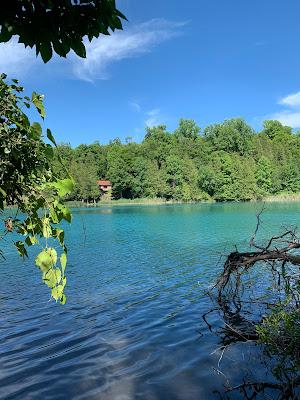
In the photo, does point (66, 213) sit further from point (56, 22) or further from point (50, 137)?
point (56, 22)

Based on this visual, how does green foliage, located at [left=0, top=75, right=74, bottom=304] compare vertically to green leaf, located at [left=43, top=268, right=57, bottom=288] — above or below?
above

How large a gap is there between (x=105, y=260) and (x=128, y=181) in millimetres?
112032

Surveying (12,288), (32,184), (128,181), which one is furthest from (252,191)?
(32,184)

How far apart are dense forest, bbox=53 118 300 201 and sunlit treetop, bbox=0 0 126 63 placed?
11963 cm

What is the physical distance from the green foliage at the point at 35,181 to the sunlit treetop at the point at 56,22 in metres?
0.46

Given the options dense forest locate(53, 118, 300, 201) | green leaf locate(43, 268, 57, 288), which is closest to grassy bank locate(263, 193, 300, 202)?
dense forest locate(53, 118, 300, 201)

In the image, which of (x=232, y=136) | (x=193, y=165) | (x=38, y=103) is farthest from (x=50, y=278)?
(x=232, y=136)

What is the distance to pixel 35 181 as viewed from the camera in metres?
2.75

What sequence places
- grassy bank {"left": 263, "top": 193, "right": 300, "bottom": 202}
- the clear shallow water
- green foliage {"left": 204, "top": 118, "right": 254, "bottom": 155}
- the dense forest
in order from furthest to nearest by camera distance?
green foliage {"left": 204, "top": 118, "right": 254, "bottom": 155} < the dense forest < grassy bank {"left": 263, "top": 193, "right": 300, "bottom": 202} < the clear shallow water

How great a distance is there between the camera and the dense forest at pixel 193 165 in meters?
134

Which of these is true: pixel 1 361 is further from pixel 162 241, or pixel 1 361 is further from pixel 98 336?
pixel 162 241

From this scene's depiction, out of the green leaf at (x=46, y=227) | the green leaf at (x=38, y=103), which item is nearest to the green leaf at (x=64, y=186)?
the green leaf at (x=46, y=227)

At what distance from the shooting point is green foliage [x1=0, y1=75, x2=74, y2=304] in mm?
2500

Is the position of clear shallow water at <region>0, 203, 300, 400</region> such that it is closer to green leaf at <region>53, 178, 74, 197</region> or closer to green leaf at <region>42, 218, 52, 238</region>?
green leaf at <region>42, 218, 52, 238</region>
